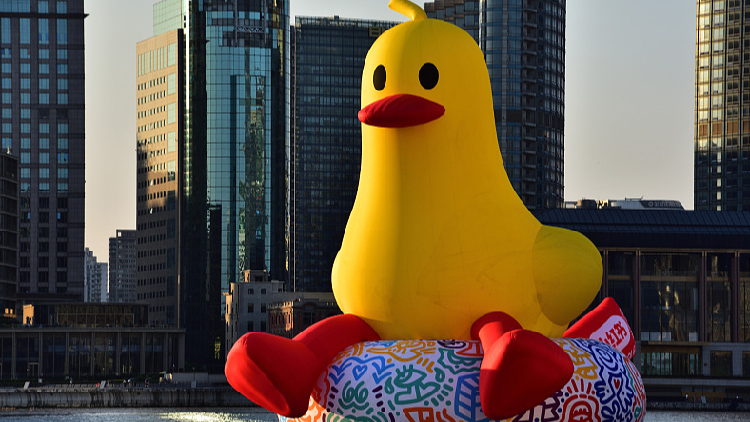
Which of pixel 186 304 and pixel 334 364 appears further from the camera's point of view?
pixel 186 304

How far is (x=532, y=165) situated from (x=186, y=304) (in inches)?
2094

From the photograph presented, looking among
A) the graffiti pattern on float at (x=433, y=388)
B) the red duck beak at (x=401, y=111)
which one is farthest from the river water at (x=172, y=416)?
the red duck beak at (x=401, y=111)

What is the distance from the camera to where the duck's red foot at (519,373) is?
18594mm

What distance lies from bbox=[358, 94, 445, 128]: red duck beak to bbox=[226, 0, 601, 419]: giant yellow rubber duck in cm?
2

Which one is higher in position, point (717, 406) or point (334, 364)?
point (334, 364)

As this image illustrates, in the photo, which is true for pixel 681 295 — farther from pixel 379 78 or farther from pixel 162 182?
pixel 162 182

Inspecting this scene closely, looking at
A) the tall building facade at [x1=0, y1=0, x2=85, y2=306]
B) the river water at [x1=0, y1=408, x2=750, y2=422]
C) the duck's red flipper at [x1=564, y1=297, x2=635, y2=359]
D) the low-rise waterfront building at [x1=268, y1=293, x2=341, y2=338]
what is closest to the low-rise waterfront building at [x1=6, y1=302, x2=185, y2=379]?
the low-rise waterfront building at [x1=268, y1=293, x2=341, y2=338]

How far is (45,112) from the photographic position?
192 metres

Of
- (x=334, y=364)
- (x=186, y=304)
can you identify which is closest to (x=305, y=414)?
(x=334, y=364)

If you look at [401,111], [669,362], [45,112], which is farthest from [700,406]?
[45,112]

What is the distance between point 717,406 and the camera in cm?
9688

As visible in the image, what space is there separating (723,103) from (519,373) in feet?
513

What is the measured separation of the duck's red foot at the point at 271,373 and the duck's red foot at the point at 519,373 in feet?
8.83

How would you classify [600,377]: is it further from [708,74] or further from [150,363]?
[708,74]
